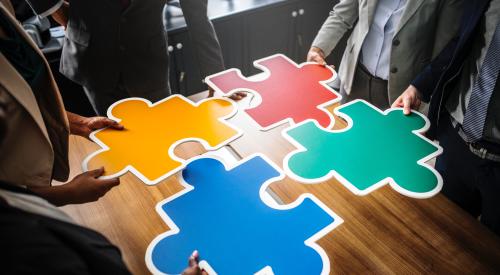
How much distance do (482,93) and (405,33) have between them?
1.56 ft

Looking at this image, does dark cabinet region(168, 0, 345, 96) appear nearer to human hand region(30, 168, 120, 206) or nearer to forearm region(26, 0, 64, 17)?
forearm region(26, 0, 64, 17)

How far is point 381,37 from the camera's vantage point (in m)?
1.82

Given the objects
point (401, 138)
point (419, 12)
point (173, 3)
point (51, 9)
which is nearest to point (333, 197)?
point (401, 138)

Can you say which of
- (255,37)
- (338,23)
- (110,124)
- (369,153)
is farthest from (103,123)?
(255,37)

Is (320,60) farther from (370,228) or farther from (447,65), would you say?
(370,228)

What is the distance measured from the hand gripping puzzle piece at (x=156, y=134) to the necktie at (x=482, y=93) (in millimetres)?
842

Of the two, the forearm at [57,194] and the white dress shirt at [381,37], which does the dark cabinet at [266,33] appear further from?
the forearm at [57,194]

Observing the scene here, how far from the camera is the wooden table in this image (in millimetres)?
1075

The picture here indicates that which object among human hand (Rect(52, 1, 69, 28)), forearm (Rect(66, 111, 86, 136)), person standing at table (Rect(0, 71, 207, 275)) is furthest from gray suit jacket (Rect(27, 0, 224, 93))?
person standing at table (Rect(0, 71, 207, 275))

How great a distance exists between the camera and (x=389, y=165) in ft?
4.19

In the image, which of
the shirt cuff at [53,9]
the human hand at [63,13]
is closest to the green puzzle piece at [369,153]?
the shirt cuff at [53,9]

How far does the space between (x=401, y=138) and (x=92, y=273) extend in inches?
43.5

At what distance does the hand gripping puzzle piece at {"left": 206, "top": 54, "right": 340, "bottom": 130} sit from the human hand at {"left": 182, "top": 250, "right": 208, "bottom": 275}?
0.58 meters

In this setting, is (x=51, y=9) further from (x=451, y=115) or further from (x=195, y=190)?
(x=451, y=115)
